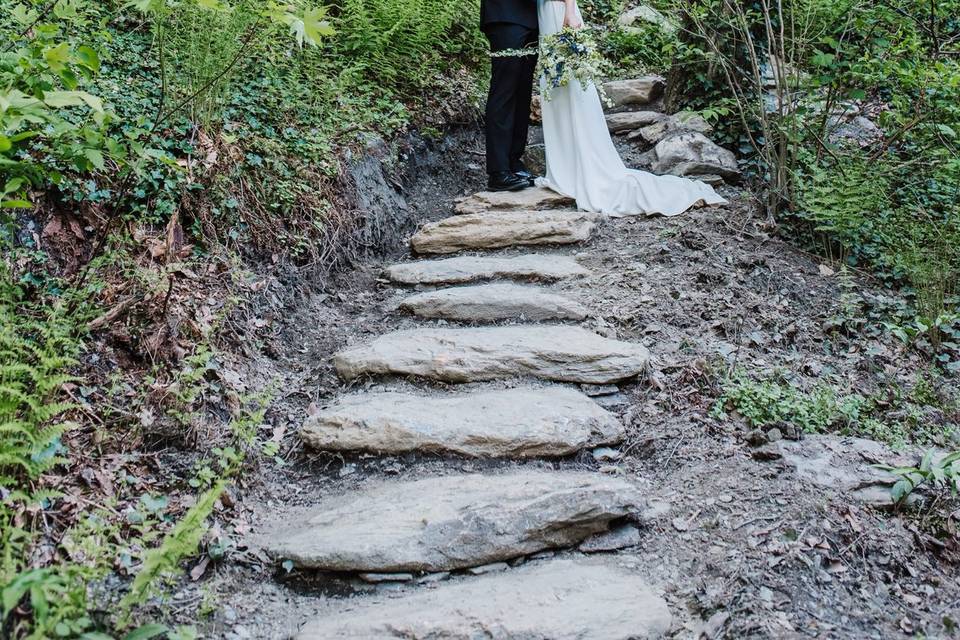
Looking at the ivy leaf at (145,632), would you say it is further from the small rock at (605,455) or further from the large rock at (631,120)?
the large rock at (631,120)

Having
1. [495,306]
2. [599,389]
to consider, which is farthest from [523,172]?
[599,389]

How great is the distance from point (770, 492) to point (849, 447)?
57 cm

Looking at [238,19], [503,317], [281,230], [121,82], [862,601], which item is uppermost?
[238,19]

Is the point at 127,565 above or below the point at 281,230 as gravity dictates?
below

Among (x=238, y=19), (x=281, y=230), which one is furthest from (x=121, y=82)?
(x=281, y=230)

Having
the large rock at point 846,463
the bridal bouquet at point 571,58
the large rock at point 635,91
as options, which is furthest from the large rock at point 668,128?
the large rock at point 846,463

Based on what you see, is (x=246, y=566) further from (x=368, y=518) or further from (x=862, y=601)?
(x=862, y=601)

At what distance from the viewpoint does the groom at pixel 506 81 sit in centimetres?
562

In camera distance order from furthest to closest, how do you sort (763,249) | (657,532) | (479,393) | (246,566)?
(763,249) < (479,393) < (657,532) < (246,566)

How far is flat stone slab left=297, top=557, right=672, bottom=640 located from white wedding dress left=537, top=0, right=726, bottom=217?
354cm

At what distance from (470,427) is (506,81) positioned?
11.5ft

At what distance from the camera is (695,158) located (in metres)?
5.92

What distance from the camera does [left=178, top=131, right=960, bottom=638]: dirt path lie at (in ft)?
7.75

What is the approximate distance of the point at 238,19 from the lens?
14.2ft
